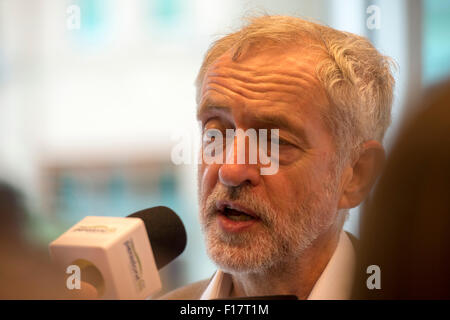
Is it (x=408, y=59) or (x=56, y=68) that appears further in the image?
(x=56, y=68)

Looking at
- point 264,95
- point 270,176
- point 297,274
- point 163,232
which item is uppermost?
point 264,95

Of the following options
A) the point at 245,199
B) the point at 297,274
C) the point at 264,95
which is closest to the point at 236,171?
the point at 245,199

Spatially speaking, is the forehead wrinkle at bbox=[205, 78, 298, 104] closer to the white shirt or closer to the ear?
the ear

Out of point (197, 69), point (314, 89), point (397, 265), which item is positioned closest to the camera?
point (397, 265)

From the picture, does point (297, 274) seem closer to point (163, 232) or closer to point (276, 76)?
point (163, 232)

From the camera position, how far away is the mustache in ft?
3.51

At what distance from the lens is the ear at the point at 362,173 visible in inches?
47.3

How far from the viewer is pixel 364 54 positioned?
46.5 inches

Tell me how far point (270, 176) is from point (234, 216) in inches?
4.5

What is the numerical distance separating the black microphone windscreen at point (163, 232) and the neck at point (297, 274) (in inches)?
7.5

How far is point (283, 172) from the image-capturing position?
112 centimetres

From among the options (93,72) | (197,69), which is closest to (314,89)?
(197,69)

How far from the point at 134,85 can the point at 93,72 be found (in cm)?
14
